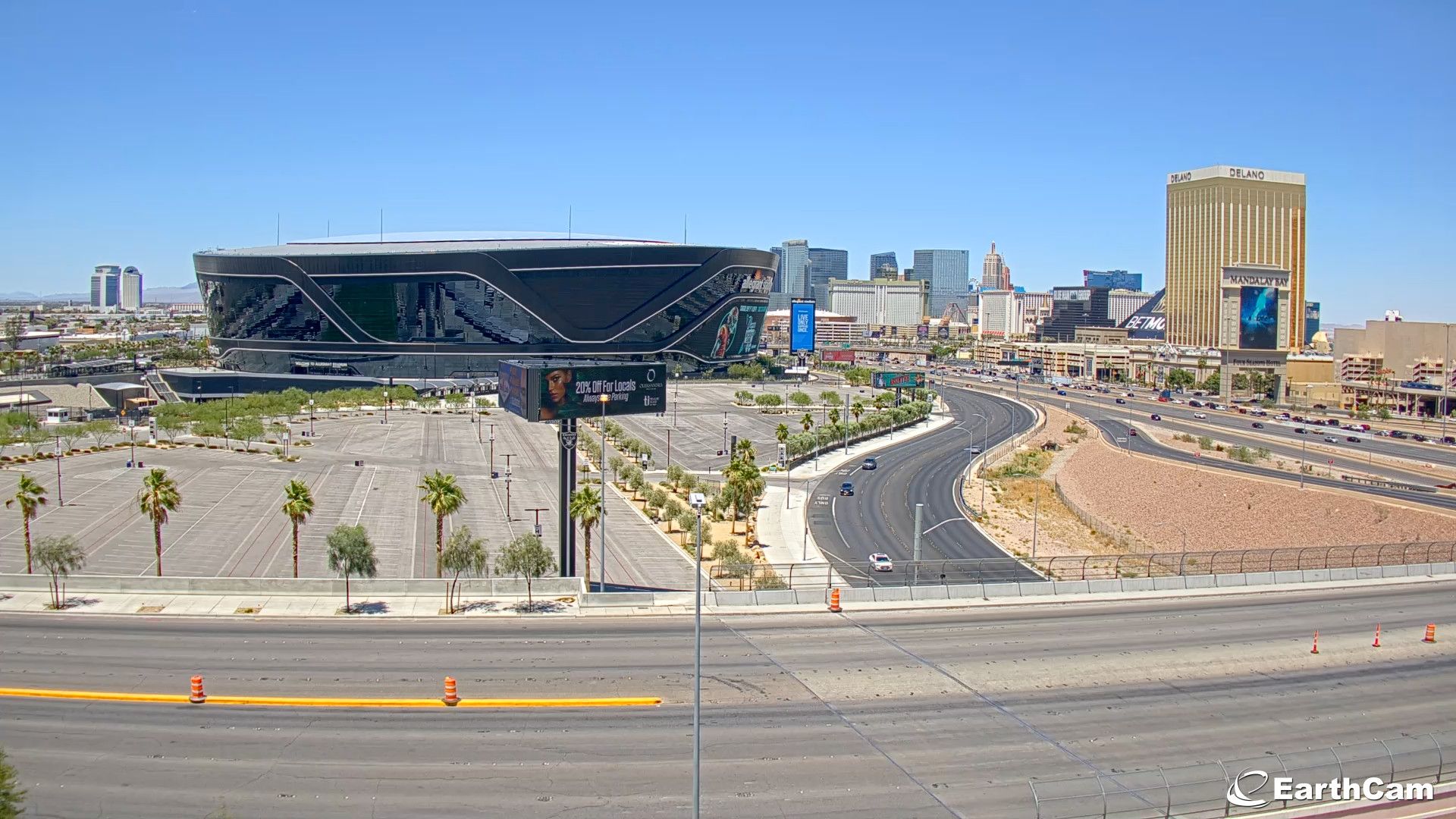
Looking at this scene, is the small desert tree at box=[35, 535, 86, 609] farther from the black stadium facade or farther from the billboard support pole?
the black stadium facade

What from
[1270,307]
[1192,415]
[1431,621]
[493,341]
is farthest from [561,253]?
[1431,621]

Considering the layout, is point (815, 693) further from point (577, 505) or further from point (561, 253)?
point (561, 253)

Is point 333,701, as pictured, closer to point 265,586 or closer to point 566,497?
point 265,586

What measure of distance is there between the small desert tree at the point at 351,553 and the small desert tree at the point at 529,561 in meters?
5.05

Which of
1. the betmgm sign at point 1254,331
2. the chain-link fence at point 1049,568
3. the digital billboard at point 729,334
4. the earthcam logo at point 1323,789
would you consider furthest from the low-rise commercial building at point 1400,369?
the earthcam logo at point 1323,789

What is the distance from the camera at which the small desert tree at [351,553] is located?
38438 mm

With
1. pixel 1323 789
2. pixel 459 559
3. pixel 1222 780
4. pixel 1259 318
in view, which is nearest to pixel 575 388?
pixel 459 559

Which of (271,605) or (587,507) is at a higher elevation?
(587,507)

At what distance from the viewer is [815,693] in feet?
94.9

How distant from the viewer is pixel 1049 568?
164 feet

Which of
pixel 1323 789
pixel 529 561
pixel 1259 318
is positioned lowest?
pixel 1323 789

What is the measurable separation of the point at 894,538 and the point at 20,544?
4518 cm

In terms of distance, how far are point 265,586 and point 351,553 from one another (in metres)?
3.45

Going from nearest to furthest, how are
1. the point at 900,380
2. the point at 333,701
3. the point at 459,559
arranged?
1. the point at 333,701
2. the point at 459,559
3. the point at 900,380
